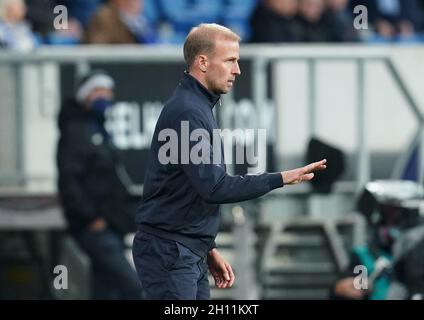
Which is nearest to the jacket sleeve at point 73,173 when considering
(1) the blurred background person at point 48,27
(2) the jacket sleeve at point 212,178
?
(1) the blurred background person at point 48,27

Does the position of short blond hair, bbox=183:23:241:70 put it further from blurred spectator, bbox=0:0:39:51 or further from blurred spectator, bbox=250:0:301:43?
blurred spectator, bbox=250:0:301:43

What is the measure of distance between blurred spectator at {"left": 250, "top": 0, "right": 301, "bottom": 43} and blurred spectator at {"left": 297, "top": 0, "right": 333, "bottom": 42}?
7 cm

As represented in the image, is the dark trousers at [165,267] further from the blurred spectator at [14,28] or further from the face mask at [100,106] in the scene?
the blurred spectator at [14,28]

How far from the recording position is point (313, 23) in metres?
12.5

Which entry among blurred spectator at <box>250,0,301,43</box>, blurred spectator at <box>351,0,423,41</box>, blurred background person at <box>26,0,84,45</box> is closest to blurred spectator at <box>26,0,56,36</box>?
blurred background person at <box>26,0,84,45</box>

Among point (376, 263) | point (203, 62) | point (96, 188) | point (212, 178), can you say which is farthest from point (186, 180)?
point (96, 188)

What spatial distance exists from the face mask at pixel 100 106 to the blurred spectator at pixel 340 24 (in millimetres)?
2395

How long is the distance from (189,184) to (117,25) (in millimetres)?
5429

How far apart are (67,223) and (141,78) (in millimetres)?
1242

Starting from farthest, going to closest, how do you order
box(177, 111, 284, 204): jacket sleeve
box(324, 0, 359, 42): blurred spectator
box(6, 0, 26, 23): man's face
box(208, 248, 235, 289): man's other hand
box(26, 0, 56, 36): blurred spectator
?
box(324, 0, 359, 42): blurred spectator < box(26, 0, 56, 36): blurred spectator < box(6, 0, 26, 23): man's face < box(208, 248, 235, 289): man's other hand < box(177, 111, 284, 204): jacket sleeve

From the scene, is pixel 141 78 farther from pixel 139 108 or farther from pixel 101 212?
pixel 101 212

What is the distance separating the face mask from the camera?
11.0 meters

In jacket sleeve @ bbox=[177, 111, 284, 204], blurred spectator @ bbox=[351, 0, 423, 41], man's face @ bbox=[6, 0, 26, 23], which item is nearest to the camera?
jacket sleeve @ bbox=[177, 111, 284, 204]

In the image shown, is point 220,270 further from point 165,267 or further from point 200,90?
point 200,90
